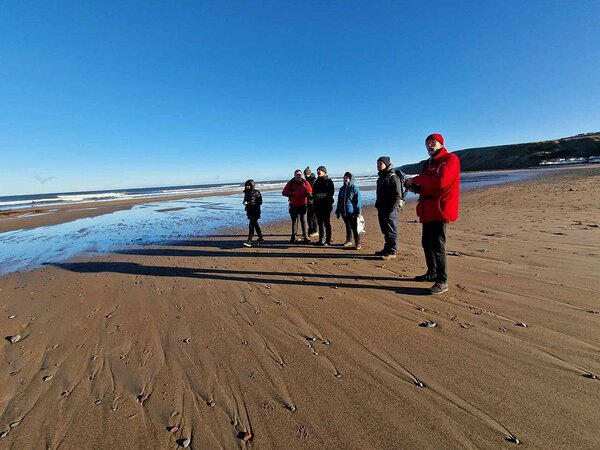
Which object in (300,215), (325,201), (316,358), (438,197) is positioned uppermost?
(438,197)

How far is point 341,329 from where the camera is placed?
355 centimetres

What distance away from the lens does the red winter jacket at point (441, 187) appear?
417cm

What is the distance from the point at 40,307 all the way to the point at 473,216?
513 inches

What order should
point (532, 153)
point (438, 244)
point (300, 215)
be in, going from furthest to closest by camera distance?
point (532, 153) < point (300, 215) < point (438, 244)

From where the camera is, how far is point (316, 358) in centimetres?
300

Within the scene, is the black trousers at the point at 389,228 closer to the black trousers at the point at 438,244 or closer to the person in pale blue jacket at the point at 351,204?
the person in pale blue jacket at the point at 351,204

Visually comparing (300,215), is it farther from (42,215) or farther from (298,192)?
(42,215)

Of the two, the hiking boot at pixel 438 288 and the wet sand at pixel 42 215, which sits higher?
the wet sand at pixel 42 215

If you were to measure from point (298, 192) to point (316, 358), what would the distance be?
6.38 meters

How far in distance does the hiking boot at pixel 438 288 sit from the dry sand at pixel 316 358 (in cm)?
12

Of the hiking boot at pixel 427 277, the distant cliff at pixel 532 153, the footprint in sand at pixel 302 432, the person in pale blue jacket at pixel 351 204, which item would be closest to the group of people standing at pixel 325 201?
the person in pale blue jacket at pixel 351 204

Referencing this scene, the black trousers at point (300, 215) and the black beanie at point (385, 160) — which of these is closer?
the black beanie at point (385, 160)

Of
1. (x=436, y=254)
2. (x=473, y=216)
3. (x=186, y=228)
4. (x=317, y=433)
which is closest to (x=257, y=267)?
(x=436, y=254)

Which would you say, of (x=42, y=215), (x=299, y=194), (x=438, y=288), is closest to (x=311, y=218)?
(x=299, y=194)
